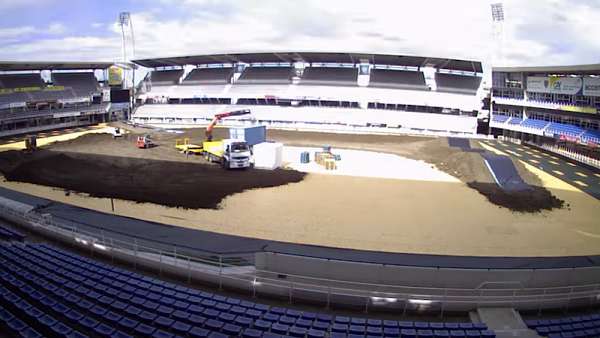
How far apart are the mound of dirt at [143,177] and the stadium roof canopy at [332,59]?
2814 cm

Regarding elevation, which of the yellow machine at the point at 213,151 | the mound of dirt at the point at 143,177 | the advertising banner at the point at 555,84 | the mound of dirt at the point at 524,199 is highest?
the advertising banner at the point at 555,84

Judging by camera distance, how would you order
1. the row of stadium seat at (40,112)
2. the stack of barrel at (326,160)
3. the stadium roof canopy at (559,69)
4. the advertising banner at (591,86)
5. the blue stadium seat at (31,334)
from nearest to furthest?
1. the blue stadium seat at (31,334)
2. the stack of barrel at (326,160)
3. the stadium roof canopy at (559,69)
4. the advertising banner at (591,86)
5. the row of stadium seat at (40,112)

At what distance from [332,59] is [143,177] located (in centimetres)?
3610

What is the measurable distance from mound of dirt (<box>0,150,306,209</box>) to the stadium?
0.66ft

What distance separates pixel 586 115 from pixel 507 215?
2061 cm

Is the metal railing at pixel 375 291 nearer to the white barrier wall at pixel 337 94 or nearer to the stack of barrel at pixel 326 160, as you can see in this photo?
the stack of barrel at pixel 326 160

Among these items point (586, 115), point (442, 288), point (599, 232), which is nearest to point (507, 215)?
point (599, 232)

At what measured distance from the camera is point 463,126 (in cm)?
4638

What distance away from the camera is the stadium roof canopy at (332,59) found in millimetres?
49094

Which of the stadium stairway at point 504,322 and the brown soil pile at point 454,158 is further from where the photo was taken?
the brown soil pile at point 454,158

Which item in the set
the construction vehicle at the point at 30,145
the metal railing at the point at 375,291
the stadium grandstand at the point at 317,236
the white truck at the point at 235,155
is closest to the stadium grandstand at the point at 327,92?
the stadium grandstand at the point at 317,236

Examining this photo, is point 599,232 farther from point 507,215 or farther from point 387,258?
point 387,258

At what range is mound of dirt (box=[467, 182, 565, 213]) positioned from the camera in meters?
19.6

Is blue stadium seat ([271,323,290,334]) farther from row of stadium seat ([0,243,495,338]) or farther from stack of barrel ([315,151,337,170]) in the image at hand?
stack of barrel ([315,151,337,170])
